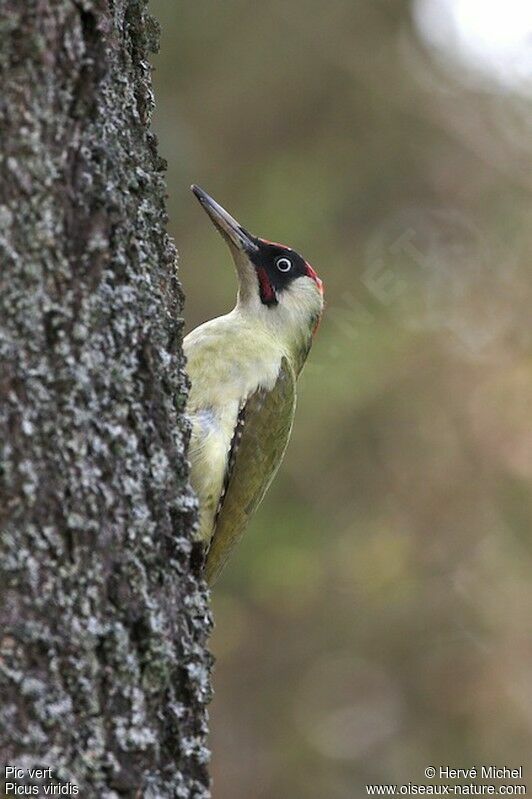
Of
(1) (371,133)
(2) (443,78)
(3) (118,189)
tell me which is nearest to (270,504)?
(1) (371,133)

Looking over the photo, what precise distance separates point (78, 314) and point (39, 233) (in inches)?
6.2

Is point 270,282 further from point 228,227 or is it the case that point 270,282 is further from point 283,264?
point 228,227

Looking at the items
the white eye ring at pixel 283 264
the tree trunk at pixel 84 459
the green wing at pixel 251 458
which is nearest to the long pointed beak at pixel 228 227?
the white eye ring at pixel 283 264

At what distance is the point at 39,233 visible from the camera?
221cm

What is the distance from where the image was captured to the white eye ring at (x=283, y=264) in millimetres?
4922

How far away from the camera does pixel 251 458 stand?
4242mm

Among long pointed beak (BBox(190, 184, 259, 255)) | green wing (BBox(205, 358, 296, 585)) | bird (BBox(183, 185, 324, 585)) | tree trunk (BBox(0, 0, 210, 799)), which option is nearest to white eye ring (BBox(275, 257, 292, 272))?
bird (BBox(183, 185, 324, 585))

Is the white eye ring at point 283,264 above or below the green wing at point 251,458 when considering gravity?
above

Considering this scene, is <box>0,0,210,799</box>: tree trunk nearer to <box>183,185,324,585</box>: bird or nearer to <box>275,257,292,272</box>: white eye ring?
<box>183,185,324,585</box>: bird

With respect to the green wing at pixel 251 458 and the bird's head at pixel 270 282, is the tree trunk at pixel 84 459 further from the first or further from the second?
the bird's head at pixel 270 282

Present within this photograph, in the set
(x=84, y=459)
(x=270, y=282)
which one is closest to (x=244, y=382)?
(x=270, y=282)

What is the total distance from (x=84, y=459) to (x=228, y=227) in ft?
8.53

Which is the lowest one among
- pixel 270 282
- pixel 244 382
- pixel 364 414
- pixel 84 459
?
pixel 84 459

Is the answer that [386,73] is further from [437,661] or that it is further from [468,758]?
[468,758]
